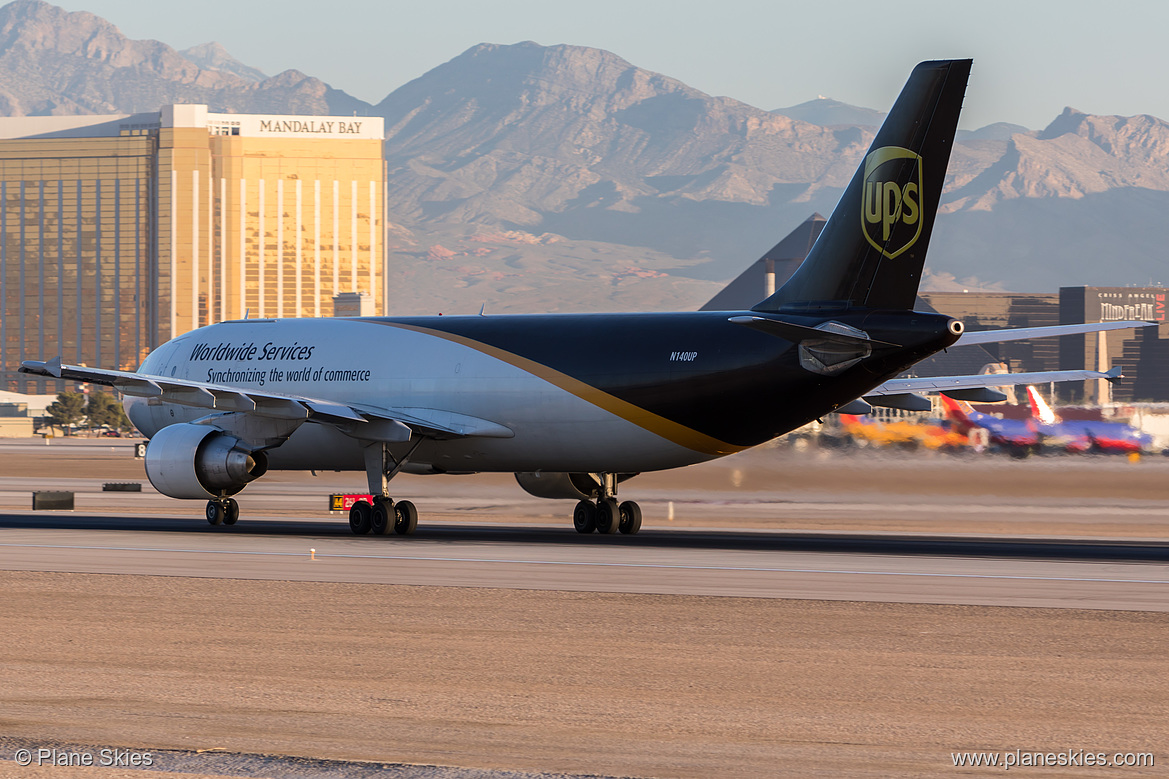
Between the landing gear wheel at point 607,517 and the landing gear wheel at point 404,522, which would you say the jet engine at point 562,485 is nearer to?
the landing gear wheel at point 607,517

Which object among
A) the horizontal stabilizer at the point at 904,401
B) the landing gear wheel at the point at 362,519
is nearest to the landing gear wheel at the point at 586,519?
the landing gear wheel at the point at 362,519

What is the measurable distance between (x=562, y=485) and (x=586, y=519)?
1684mm

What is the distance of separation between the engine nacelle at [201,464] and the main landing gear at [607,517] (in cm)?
866

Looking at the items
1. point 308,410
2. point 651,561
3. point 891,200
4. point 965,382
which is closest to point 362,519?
point 308,410

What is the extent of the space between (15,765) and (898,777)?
717cm

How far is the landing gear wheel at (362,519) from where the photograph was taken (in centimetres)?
3734

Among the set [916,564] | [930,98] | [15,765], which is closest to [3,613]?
[15,765]

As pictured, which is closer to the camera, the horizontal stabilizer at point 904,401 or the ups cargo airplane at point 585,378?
the ups cargo airplane at point 585,378

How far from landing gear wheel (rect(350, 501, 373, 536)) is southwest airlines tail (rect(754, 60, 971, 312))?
12441 mm

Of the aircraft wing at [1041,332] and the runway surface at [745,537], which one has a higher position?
the aircraft wing at [1041,332]

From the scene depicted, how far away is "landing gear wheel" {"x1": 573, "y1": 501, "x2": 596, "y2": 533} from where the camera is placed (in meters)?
39.2

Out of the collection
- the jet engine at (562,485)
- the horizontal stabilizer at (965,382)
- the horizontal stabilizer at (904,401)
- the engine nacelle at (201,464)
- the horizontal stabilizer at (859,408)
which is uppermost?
the horizontal stabilizer at (965,382)

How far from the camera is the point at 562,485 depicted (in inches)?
1597

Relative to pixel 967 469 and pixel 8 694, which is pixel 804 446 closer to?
pixel 967 469
